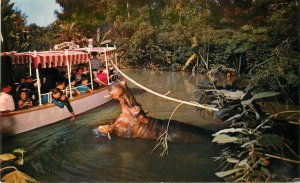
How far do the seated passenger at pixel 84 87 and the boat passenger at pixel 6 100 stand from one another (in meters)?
Result: 1.15

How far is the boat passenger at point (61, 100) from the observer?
4430mm

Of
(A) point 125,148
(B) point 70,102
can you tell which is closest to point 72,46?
(B) point 70,102

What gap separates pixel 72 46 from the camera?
187 inches

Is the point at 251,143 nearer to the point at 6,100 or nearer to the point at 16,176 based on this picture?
the point at 16,176

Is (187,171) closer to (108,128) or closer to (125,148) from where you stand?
(125,148)

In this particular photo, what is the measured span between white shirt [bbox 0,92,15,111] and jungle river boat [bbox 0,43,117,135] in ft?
0.22

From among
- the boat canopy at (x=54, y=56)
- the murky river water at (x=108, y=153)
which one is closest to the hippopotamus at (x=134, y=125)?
the murky river water at (x=108, y=153)

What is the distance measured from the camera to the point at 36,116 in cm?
436

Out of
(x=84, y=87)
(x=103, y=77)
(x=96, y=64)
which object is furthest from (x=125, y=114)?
(x=96, y=64)

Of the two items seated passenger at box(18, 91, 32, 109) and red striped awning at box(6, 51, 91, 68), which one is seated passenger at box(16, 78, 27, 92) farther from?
red striped awning at box(6, 51, 91, 68)

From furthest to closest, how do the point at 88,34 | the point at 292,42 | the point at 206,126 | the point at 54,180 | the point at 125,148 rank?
the point at 88,34, the point at 206,126, the point at 125,148, the point at 292,42, the point at 54,180

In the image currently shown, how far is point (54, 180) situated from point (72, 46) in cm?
217

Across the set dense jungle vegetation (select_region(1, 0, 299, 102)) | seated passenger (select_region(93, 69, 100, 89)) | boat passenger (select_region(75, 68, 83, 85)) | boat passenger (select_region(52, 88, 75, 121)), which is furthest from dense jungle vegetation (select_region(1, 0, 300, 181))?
seated passenger (select_region(93, 69, 100, 89))

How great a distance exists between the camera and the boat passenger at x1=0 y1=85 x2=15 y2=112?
3.97 metres
